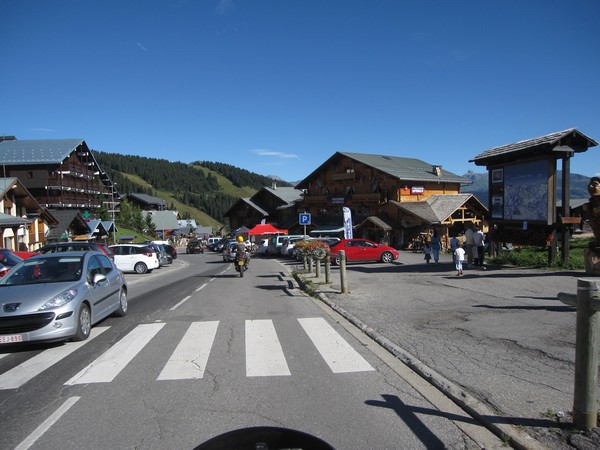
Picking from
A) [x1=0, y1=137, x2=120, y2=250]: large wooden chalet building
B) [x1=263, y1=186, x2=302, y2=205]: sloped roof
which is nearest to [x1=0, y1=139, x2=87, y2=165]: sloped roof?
[x1=0, y1=137, x2=120, y2=250]: large wooden chalet building

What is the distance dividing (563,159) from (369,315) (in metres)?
11.4

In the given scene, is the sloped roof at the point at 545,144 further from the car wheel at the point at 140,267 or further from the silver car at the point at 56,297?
the car wheel at the point at 140,267

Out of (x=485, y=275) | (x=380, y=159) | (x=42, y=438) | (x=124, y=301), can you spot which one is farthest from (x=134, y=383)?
(x=380, y=159)

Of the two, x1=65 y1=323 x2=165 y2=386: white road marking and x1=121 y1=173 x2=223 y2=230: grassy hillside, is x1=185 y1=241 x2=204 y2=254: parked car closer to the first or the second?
x1=65 y1=323 x2=165 y2=386: white road marking

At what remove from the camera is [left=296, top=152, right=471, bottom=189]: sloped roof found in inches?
1854

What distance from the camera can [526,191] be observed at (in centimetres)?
1777

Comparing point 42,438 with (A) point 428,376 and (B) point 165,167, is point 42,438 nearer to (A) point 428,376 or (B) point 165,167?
(A) point 428,376

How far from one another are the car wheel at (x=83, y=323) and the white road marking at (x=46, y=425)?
2.77 meters

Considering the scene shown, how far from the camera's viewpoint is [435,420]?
441 centimetres

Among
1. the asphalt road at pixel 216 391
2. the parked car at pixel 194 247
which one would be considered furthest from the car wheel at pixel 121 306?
the parked car at pixel 194 247

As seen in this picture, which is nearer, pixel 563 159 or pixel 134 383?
pixel 134 383

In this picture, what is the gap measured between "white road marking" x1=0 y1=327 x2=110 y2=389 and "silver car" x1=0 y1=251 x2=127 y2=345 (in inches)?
7.4

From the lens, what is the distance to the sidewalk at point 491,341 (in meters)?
4.34

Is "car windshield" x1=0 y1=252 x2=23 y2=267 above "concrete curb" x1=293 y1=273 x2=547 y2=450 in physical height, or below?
above
